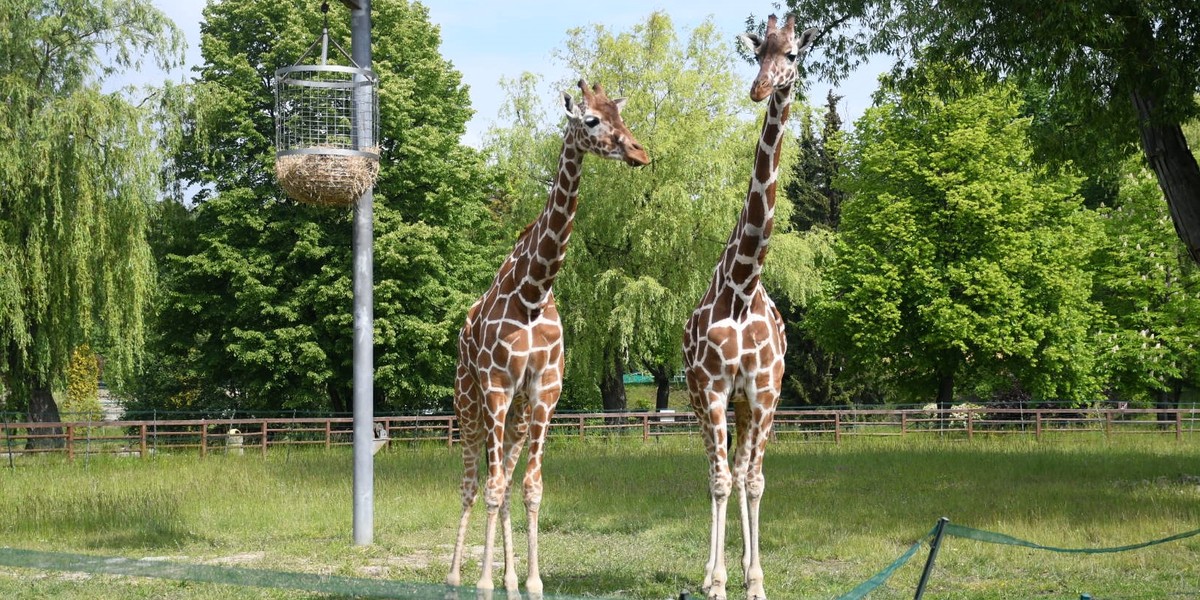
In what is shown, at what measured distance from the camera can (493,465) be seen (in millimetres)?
7664

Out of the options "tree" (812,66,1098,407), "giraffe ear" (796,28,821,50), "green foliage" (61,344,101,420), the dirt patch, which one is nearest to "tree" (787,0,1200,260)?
"giraffe ear" (796,28,821,50)

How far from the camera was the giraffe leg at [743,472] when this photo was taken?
7.47m

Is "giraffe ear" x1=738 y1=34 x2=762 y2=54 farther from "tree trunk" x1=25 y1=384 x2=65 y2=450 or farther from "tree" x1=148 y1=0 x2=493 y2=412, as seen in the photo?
"tree trunk" x1=25 y1=384 x2=65 y2=450

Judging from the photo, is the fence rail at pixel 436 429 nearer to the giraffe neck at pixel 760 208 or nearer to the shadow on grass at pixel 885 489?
the shadow on grass at pixel 885 489

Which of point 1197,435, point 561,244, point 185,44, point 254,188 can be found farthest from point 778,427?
point 561,244

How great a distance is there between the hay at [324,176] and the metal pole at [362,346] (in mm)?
968

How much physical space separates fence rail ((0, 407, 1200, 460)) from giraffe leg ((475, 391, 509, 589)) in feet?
51.1

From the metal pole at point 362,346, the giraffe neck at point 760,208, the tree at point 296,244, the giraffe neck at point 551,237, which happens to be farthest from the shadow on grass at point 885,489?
the tree at point 296,244

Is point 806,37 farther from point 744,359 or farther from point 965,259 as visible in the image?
point 965,259

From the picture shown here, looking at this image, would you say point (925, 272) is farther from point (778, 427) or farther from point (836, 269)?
point (778, 427)

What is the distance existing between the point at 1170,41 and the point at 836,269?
1880 cm

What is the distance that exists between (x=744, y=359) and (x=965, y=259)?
23544mm

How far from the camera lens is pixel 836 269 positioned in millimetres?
31078

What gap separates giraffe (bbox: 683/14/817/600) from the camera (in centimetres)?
737
